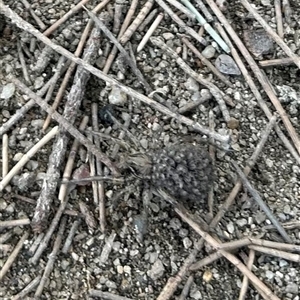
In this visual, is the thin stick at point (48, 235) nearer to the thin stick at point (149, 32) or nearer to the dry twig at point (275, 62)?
the thin stick at point (149, 32)

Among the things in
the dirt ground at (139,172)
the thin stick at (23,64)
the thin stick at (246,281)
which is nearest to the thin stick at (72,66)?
the dirt ground at (139,172)

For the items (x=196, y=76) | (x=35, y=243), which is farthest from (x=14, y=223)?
(x=196, y=76)

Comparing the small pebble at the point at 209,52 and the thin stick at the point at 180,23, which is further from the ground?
the thin stick at the point at 180,23

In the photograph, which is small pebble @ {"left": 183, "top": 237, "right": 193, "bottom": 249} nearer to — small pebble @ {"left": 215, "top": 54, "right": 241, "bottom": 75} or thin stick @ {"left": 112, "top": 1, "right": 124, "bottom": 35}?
small pebble @ {"left": 215, "top": 54, "right": 241, "bottom": 75}

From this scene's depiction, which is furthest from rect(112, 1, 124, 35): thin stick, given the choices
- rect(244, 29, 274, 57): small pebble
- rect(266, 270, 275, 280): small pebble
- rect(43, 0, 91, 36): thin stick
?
rect(266, 270, 275, 280): small pebble

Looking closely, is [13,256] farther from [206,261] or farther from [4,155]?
[206,261]

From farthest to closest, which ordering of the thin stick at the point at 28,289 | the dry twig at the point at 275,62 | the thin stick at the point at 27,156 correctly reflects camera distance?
the dry twig at the point at 275,62, the thin stick at the point at 27,156, the thin stick at the point at 28,289

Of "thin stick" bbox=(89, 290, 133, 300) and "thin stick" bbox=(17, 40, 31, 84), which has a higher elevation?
"thin stick" bbox=(17, 40, 31, 84)
